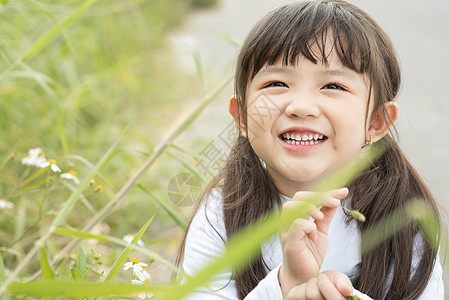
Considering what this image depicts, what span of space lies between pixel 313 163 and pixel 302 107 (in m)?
0.10

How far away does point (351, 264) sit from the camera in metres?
1.27

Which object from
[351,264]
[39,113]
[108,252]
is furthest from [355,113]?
[39,113]

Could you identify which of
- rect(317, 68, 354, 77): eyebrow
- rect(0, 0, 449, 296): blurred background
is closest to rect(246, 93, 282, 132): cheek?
rect(317, 68, 354, 77): eyebrow

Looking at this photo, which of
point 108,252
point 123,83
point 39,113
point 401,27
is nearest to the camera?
point 108,252

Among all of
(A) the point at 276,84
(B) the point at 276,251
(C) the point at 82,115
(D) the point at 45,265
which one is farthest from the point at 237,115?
(C) the point at 82,115

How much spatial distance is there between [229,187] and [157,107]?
5.53ft

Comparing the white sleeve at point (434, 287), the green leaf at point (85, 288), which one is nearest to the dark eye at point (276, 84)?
the white sleeve at point (434, 287)

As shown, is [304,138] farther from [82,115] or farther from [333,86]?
[82,115]

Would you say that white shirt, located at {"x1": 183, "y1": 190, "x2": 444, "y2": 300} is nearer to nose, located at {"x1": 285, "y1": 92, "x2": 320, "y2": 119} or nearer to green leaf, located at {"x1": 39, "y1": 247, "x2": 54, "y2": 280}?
nose, located at {"x1": 285, "y1": 92, "x2": 320, "y2": 119}

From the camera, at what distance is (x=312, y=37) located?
1.12 metres

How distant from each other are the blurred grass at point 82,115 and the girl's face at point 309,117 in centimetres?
35

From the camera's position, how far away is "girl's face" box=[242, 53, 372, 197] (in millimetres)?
1087

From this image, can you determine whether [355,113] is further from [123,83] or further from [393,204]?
[123,83]

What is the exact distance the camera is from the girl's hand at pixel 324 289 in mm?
870
